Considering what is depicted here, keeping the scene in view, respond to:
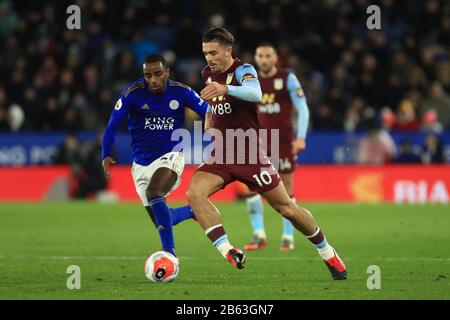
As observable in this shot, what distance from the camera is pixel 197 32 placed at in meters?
23.6

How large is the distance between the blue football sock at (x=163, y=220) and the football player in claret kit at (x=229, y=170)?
67 centimetres

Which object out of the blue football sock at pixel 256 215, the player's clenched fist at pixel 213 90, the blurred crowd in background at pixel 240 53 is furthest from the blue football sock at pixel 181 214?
the blurred crowd in background at pixel 240 53

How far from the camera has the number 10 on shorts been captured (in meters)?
9.43

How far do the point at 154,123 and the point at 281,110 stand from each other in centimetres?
319

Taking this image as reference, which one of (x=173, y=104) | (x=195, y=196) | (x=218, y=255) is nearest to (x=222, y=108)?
(x=195, y=196)

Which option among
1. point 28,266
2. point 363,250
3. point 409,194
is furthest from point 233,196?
point 28,266

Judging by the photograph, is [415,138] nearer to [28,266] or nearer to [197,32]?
[197,32]

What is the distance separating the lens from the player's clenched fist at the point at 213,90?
28.6ft

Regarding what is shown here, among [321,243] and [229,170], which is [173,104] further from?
[321,243]

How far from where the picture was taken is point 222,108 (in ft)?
31.6

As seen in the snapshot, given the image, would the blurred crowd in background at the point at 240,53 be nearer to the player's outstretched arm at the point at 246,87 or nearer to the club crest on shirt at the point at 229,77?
the club crest on shirt at the point at 229,77

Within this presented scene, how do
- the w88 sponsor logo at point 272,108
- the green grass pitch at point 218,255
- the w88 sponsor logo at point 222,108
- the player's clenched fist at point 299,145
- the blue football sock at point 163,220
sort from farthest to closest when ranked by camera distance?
the w88 sponsor logo at point 272,108 < the player's clenched fist at point 299,145 < the blue football sock at point 163,220 < the w88 sponsor logo at point 222,108 < the green grass pitch at point 218,255

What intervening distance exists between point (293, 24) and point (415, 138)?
13.8 ft

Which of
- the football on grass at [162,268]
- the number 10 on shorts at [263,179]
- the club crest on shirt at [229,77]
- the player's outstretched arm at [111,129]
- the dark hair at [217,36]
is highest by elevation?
the dark hair at [217,36]
